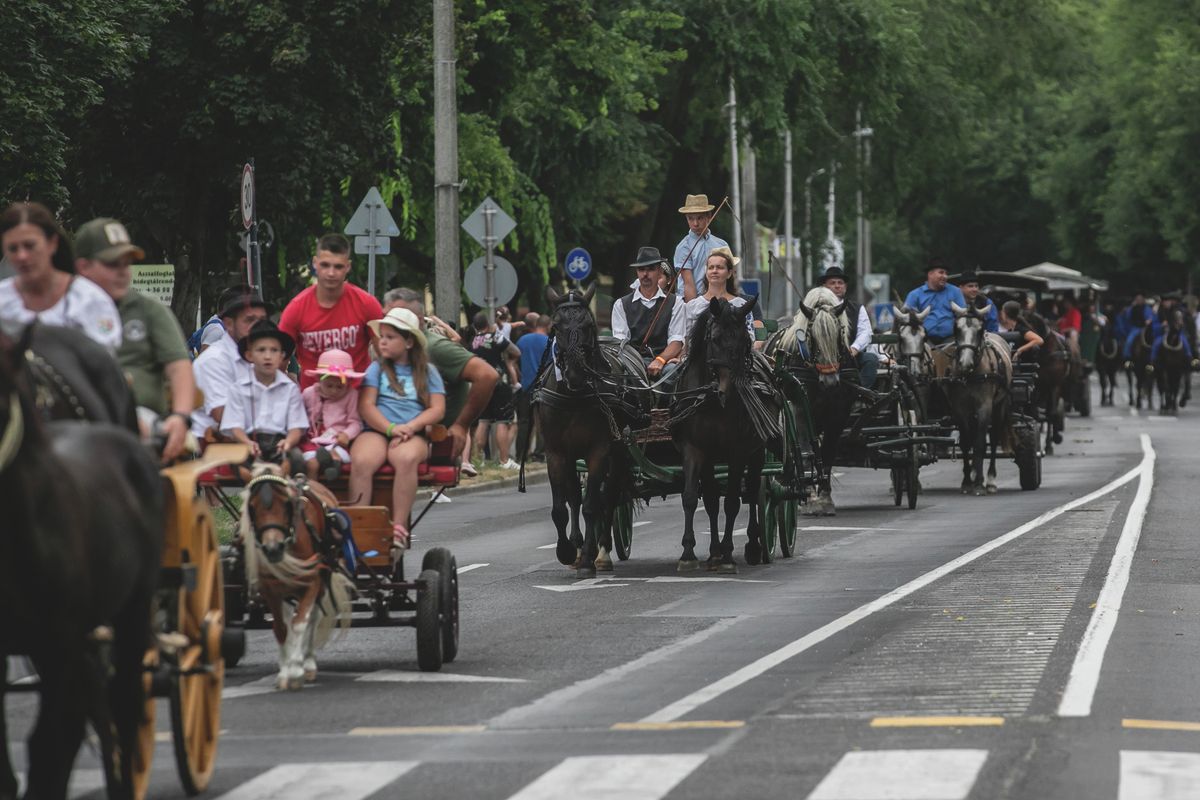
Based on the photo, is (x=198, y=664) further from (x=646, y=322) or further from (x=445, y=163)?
(x=445, y=163)

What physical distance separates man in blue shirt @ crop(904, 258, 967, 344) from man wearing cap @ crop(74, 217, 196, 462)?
1823cm

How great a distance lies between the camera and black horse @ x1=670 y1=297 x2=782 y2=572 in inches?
667

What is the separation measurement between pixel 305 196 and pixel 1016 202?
70632mm

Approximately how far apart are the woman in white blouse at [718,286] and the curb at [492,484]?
9.08 metres

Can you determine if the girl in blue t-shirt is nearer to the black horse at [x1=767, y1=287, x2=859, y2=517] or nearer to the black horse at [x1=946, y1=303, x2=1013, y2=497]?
the black horse at [x1=767, y1=287, x2=859, y2=517]

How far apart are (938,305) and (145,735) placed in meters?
19.5

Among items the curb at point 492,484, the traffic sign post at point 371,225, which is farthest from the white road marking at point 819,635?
the traffic sign post at point 371,225

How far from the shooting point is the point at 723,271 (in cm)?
1711

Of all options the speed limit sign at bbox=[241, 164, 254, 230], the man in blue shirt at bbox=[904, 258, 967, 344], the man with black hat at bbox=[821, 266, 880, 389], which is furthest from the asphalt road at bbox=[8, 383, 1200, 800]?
the man in blue shirt at bbox=[904, 258, 967, 344]

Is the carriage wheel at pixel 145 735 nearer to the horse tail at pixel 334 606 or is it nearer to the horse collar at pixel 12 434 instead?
the horse collar at pixel 12 434

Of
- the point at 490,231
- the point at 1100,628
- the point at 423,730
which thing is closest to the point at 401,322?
the point at 423,730

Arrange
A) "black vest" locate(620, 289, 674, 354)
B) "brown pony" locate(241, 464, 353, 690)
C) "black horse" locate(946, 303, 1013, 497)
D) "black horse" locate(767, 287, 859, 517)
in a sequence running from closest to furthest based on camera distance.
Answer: "brown pony" locate(241, 464, 353, 690)
"black vest" locate(620, 289, 674, 354)
"black horse" locate(767, 287, 859, 517)
"black horse" locate(946, 303, 1013, 497)

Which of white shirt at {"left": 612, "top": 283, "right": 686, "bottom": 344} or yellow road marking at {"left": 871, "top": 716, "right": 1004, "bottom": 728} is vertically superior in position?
white shirt at {"left": 612, "top": 283, "right": 686, "bottom": 344}

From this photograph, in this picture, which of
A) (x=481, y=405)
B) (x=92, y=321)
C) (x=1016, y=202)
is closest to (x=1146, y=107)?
(x=1016, y=202)
